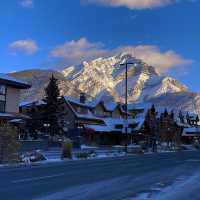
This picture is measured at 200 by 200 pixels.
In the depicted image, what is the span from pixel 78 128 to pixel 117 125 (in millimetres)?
10882

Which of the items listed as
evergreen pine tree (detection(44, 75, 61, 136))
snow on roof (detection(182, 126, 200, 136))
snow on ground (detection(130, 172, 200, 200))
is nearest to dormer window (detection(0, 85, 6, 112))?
evergreen pine tree (detection(44, 75, 61, 136))

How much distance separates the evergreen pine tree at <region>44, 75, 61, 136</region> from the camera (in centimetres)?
6481

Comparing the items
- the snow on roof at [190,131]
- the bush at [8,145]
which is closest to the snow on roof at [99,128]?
the snow on roof at [190,131]

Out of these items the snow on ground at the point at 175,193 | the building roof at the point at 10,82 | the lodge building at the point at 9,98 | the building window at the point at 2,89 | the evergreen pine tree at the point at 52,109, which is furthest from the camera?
the evergreen pine tree at the point at 52,109

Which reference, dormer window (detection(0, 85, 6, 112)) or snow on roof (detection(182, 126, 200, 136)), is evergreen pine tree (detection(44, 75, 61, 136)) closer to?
dormer window (detection(0, 85, 6, 112))

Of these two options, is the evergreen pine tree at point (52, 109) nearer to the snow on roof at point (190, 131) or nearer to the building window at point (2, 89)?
the building window at point (2, 89)

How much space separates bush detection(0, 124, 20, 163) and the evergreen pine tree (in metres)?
36.3

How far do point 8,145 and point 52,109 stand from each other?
3720 centimetres

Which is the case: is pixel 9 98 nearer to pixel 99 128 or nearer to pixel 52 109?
pixel 52 109

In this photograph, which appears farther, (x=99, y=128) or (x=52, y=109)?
(x=99, y=128)

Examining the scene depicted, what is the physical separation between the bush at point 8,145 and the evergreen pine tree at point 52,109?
36.3m

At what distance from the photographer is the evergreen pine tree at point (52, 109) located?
64812 mm

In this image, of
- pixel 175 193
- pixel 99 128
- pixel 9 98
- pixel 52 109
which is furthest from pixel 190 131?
pixel 175 193

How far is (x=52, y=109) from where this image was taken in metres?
65.1
